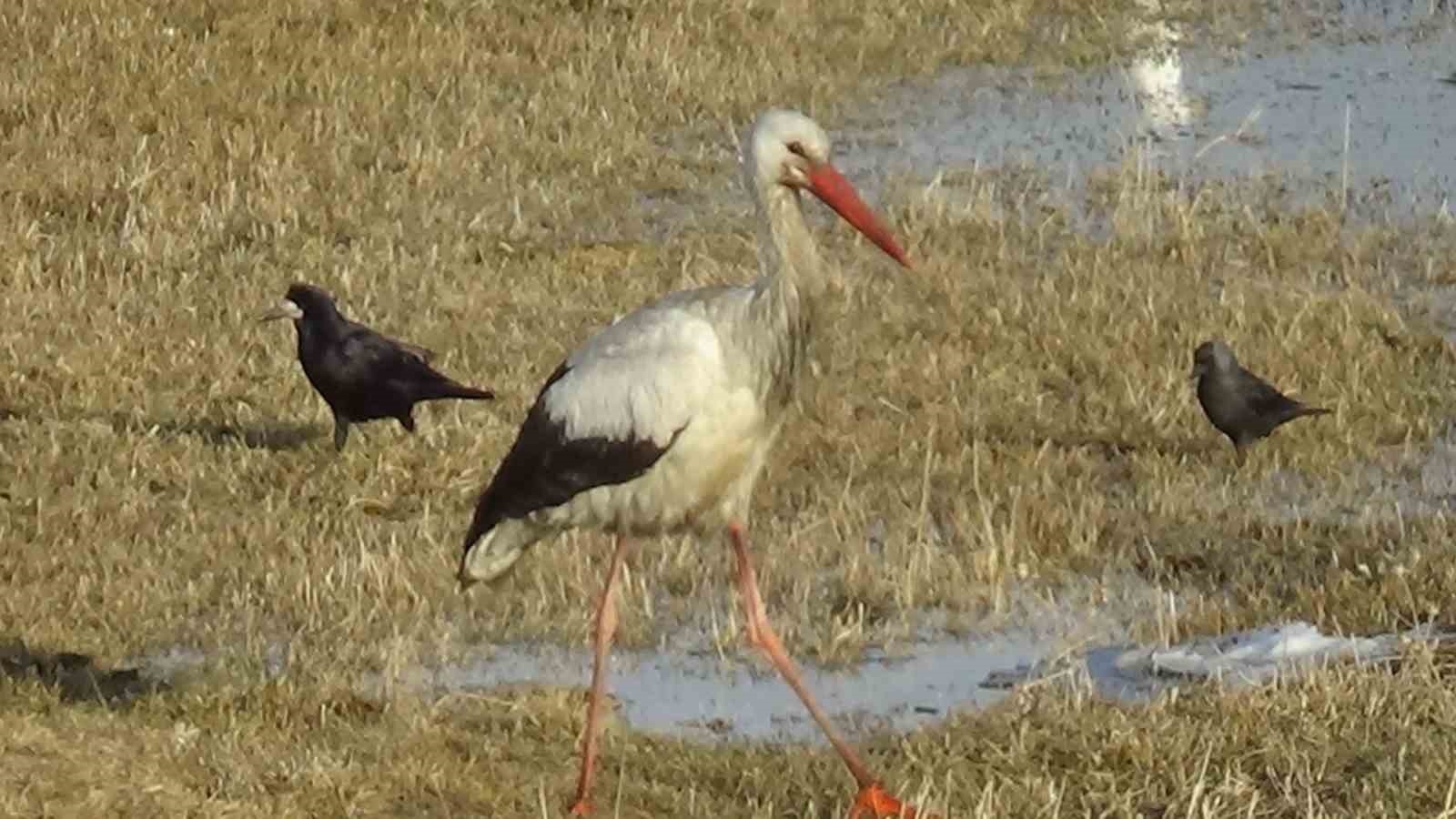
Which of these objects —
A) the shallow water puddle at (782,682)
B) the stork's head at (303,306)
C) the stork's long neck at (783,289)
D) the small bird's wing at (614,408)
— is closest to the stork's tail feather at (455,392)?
the stork's head at (303,306)

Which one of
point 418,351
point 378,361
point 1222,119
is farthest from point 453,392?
point 1222,119

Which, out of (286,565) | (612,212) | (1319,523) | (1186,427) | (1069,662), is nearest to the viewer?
(1069,662)

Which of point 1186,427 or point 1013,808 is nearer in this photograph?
point 1013,808

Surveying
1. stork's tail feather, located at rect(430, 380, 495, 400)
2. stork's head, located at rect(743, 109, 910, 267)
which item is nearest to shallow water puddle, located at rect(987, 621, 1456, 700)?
stork's head, located at rect(743, 109, 910, 267)

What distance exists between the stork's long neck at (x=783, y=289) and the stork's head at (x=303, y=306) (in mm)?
3493

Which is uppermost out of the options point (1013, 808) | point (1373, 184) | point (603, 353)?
point (603, 353)

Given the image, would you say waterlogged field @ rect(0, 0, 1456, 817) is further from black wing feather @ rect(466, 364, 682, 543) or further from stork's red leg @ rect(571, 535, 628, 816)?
black wing feather @ rect(466, 364, 682, 543)

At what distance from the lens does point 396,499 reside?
9633mm

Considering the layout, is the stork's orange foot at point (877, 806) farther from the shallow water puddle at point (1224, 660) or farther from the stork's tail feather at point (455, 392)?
the stork's tail feather at point (455, 392)

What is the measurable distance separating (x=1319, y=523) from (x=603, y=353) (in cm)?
325

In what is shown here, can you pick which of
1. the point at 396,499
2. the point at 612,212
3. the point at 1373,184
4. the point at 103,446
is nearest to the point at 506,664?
the point at 396,499

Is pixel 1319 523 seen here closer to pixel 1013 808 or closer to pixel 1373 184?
pixel 1013 808

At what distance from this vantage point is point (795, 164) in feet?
23.6

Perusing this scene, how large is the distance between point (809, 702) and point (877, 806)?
43 centimetres
